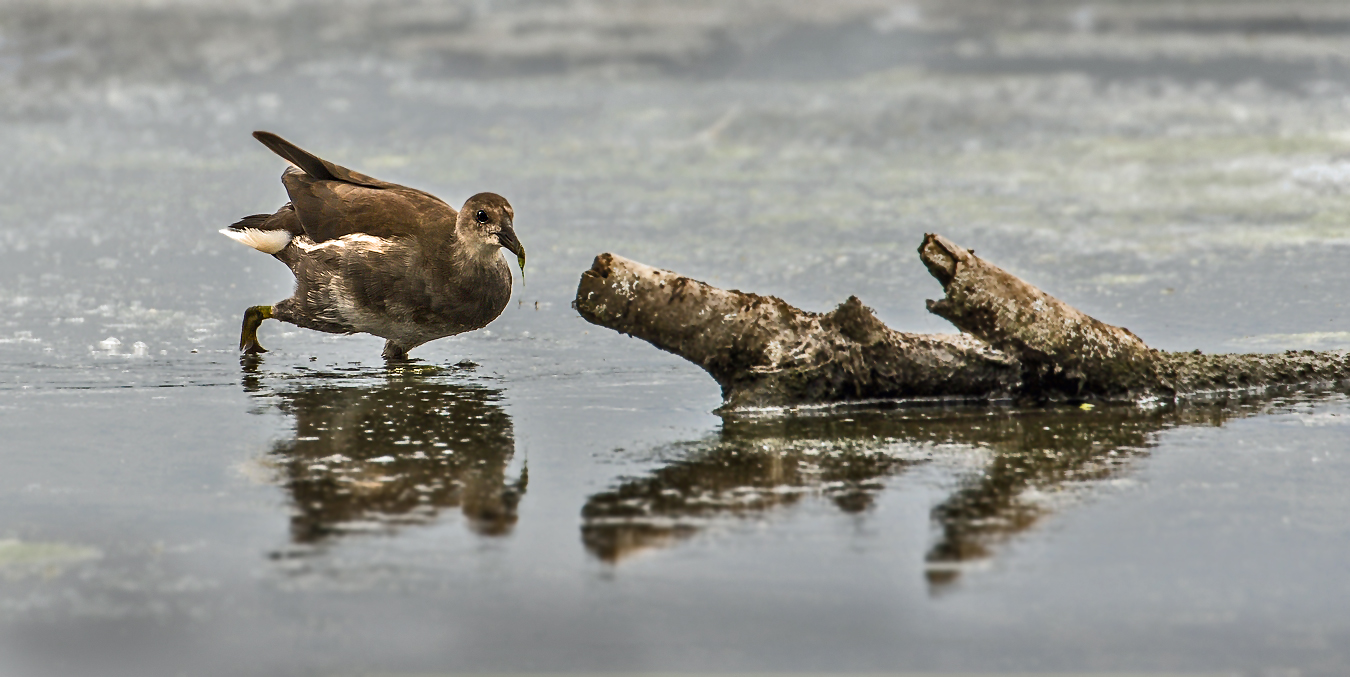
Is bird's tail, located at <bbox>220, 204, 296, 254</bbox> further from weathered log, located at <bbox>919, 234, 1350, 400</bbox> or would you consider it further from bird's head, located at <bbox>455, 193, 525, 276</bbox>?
weathered log, located at <bbox>919, 234, 1350, 400</bbox>

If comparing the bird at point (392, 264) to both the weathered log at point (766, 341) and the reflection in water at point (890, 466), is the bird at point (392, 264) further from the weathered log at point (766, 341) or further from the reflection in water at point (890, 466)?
the reflection in water at point (890, 466)

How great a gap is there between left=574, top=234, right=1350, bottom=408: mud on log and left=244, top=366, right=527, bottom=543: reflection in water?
2.36ft

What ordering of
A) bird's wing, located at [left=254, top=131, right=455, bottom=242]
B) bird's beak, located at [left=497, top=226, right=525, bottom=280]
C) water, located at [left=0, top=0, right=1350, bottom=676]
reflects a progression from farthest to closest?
1. bird's wing, located at [left=254, top=131, right=455, bottom=242]
2. bird's beak, located at [left=497, top=226, right=525, bottom=280]
3. water, located at [left=0, top=0, right=1350, bottom=676]

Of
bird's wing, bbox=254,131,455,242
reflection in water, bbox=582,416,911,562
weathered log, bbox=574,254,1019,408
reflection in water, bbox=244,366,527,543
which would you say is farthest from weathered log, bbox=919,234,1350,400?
bird's wing, bbox=254,131,455,242

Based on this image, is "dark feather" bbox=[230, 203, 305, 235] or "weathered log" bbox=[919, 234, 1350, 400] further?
"dark feather" bbox=[230, 203, 305, 235]

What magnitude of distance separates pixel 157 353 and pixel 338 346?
960mm

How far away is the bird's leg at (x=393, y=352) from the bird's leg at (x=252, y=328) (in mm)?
592

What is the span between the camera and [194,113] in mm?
12758

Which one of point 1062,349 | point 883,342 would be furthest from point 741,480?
point 1062,349

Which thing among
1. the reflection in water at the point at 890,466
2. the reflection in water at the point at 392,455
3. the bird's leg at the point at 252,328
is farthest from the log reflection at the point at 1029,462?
the bird's leg at the point at 252,328

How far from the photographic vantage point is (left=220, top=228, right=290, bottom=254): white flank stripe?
7348mm

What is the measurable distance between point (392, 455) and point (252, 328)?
249cm

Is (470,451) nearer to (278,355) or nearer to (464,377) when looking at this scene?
(464,377)

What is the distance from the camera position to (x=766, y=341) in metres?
5.52
